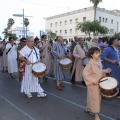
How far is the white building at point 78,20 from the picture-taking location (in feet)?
202

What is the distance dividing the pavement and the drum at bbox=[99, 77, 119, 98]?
1.94 feet

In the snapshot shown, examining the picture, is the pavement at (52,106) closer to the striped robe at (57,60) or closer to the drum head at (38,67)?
the striped robe at (57,60)

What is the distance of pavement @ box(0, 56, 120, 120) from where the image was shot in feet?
17.2

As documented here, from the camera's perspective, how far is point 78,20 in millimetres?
63969

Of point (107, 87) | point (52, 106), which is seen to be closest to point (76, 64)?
point (52, 106)

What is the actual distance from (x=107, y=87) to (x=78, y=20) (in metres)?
60.5

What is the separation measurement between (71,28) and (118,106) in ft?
204

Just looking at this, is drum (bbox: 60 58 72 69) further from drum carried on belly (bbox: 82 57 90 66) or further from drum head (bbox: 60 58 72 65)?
drum carried on belly (bbox: 82 57 90 66)

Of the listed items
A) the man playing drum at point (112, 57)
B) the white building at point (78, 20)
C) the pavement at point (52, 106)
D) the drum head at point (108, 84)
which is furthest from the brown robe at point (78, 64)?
the white building at point (78, 20)

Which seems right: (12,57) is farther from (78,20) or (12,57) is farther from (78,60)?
(78,20)

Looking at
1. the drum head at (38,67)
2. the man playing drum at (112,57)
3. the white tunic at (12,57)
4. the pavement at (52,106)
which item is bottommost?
the pavement at (52,106)

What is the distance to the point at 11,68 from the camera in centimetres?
1052

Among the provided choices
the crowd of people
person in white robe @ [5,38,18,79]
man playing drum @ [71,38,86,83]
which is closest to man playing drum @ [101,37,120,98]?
the crowd of people

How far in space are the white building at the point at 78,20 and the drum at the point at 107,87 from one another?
5583 centimetres
